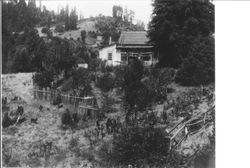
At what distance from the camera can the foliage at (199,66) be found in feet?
38.4

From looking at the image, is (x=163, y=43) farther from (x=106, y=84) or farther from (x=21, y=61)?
(x=21, y=61)

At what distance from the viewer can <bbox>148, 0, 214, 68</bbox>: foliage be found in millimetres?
14031

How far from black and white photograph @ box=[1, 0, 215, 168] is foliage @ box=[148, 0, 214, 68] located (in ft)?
0.16

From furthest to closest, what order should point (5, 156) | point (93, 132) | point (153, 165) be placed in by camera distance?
1. point (93, 132)
2. point (5, 156)
3. point (153, 165)

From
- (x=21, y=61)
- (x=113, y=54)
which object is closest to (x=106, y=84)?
(x=21, y=61)

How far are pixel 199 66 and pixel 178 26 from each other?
4.36m

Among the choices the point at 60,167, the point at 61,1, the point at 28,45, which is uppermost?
the point at 61,1

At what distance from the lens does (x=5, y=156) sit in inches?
414

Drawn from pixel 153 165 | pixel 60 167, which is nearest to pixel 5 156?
pixel 60 167

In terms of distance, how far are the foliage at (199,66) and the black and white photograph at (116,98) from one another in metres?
0.04

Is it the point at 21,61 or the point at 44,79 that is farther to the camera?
the point at 21,61

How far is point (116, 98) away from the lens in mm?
13867
